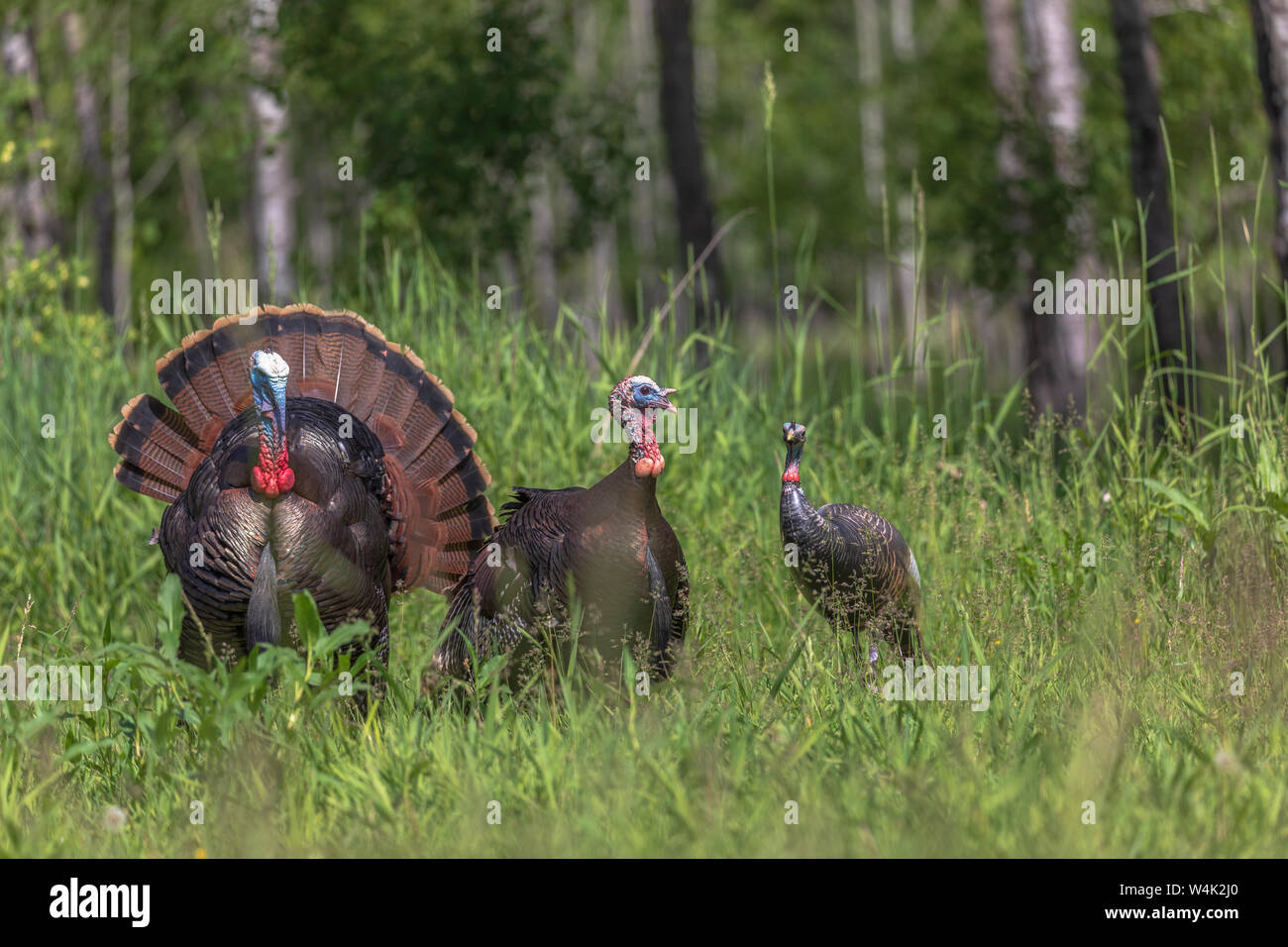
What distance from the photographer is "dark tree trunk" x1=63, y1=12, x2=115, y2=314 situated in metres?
18.8

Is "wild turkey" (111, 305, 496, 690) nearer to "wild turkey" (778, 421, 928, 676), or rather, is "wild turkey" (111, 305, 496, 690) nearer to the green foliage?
"wild turkey" (778, 421, 928, 676)

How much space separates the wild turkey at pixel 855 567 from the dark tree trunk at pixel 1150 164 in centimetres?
270

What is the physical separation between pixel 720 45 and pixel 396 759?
1189 inches

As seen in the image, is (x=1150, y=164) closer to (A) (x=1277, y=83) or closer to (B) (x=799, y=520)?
(A) (x=1277, y=83)

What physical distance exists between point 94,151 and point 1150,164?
621 inches

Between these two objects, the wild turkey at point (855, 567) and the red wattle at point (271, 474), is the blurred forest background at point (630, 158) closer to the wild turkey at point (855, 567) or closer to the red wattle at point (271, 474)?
the wild turkey at point (855, 567)

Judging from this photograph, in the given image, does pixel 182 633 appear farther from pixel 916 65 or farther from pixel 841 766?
pixel 916 65

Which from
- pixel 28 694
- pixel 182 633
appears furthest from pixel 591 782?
pixel 28 694

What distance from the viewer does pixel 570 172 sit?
418 inches

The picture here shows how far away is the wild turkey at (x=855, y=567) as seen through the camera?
4430 millimetres

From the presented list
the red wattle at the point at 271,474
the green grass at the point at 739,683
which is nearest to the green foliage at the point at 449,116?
the green grass at the point at 739,683

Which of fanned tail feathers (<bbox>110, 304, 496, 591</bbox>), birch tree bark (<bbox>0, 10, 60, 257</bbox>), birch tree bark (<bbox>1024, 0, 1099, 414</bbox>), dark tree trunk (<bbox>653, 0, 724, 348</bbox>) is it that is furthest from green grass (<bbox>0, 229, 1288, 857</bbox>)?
birch tree bark (<bbox>0, 10, 60, 257</bbox>)

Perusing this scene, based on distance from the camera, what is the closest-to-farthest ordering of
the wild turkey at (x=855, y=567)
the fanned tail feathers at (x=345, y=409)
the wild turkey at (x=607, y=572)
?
1. the wild turkey at (x=607, y=572)
2. the wild turkey at (x=855, y=567)
3. the fanned tail feathers at (x=345, y=409)

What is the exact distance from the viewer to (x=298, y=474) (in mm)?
4305
